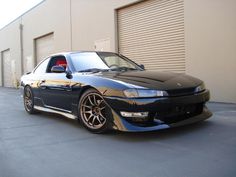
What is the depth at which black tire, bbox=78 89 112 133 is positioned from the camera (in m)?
4.63

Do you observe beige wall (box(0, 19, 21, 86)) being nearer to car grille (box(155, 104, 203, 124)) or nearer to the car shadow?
the car shadow

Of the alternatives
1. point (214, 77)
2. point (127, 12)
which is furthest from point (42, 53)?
point (214, 77)

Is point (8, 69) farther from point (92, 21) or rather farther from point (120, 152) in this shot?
point (120, 152)

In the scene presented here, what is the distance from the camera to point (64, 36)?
1575 centimetres

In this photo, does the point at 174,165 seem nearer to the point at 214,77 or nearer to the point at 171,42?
the point at 214,77

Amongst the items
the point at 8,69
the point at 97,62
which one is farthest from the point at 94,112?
the point at 8,69

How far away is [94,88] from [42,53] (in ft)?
50.2

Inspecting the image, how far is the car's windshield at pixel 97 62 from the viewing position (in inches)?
218

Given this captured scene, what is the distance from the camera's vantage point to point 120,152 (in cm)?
390

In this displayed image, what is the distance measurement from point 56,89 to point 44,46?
543 inches

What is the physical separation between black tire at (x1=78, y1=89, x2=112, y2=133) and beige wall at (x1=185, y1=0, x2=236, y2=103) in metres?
3.92

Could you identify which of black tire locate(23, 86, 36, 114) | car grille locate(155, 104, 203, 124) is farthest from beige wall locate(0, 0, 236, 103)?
black tire locate(23, 86, 36, 114)

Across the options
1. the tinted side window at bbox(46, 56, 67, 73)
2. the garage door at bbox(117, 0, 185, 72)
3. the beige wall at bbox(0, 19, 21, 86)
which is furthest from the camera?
the beige wall at bbox(0, 19, 21, 86)

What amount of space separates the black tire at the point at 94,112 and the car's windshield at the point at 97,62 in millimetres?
639
